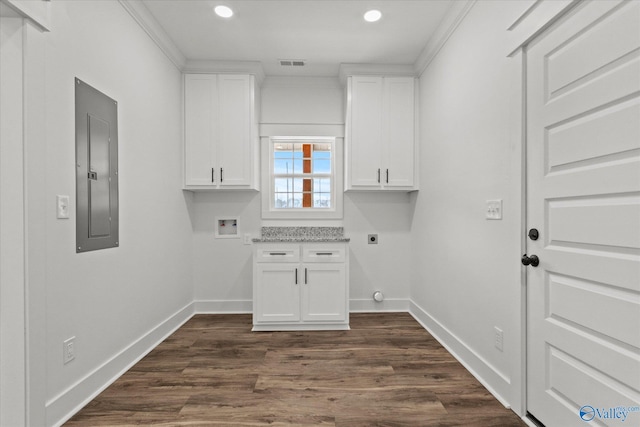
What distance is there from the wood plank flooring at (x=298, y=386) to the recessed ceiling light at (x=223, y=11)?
2846 millimetres

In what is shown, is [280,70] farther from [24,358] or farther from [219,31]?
A: [24,358]

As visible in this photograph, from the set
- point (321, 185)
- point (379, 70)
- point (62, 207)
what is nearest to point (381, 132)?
point (379, 70)

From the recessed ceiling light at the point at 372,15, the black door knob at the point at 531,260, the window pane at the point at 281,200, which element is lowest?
the black door knob at the point at 531,260

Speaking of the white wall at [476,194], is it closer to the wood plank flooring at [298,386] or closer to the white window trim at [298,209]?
the wood plank flooring at [298,386]

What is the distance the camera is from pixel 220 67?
3.38m

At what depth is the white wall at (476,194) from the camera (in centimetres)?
184

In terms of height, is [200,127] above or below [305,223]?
above

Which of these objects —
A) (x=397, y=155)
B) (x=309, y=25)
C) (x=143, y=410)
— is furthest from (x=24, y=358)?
(x=397, y=155)

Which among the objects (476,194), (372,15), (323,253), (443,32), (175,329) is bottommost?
(175,329)

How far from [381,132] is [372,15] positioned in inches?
45.7

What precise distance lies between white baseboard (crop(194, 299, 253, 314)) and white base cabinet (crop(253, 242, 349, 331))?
0.64 m

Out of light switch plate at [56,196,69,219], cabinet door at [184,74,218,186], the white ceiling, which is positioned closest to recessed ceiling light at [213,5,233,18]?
the white ceiling

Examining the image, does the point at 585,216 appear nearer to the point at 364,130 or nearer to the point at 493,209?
the point at 493,209

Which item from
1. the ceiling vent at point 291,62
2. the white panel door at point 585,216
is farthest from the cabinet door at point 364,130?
the white panel door at point 585,216
